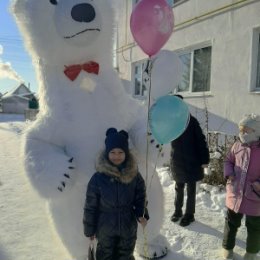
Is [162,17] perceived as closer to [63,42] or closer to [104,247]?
[63,42]

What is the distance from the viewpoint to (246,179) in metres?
2.96

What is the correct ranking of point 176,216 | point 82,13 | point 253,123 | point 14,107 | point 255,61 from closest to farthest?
point 82,13 < point 253,123 < point 176,216 < point 255,61 < point 14,107

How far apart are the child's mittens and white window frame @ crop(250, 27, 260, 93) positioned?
4.37 meters

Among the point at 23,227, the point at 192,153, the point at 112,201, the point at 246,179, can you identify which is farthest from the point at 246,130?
the point at 23,227

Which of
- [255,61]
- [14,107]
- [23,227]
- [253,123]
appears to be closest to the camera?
[253,123]

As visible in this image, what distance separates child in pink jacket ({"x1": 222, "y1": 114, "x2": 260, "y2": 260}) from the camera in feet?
9.61

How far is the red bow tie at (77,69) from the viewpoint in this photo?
2.78 meters

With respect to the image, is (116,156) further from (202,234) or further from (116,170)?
(202,234)

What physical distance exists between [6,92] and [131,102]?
3379cm

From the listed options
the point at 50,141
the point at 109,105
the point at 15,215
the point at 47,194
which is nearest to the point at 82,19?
the point at 109,105

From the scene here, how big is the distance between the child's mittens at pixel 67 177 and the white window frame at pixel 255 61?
4.37 m

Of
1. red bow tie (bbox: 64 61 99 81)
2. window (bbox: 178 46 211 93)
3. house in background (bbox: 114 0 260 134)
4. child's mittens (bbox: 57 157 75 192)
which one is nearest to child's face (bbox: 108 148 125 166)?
child's mittens (bbox: 57 157 75 192)

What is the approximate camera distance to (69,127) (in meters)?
2.74

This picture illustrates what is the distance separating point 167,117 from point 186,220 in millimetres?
1762
